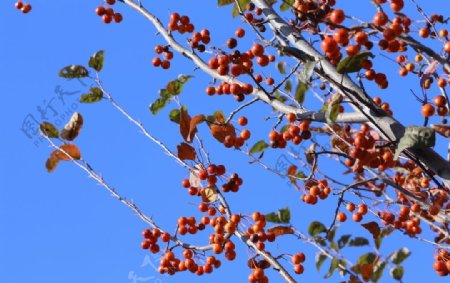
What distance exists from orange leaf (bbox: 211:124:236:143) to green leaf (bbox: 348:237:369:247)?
135 cm

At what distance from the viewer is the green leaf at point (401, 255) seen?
3.58 m

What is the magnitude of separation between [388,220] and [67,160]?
238 cm

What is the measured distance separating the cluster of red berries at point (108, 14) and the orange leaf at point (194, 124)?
1.38 m

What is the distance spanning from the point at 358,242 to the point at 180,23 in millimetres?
2033

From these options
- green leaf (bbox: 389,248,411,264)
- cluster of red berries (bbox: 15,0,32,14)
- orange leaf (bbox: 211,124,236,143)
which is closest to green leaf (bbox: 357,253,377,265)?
green leaf (bbox: 389,248,411,264)

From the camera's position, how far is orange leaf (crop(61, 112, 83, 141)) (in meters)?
3.34

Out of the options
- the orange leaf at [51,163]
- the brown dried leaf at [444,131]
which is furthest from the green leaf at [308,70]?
the orange leaf at [51,163]

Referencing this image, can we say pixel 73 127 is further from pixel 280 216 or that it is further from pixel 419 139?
pixel 419 139

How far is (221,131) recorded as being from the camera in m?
3.30

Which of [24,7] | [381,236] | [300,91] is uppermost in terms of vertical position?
[24,7]

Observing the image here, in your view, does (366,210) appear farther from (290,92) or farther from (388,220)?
(290,92)

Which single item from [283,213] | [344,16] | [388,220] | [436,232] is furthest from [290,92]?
[436,232]

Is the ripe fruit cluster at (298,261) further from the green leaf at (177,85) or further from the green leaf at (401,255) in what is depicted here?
the green leaf at (177,85)

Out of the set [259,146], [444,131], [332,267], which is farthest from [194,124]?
[444,131]
